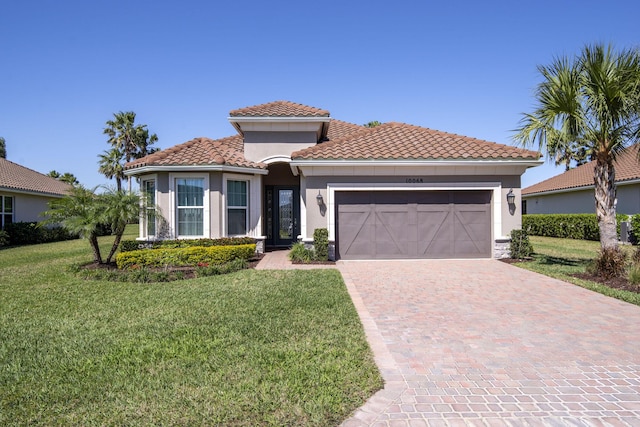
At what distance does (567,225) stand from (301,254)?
18888mm

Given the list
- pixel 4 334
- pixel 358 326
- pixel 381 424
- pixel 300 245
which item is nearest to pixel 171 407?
pixel 381 424

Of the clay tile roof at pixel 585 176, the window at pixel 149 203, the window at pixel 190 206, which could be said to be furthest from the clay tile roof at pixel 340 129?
the clay tile roof at pixel 585 176

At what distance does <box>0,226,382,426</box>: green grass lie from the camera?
10.7ft

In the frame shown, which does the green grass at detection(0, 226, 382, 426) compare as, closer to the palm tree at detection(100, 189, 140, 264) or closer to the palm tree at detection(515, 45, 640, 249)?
A: the palm tree at detection(100, 189, 140, 264)

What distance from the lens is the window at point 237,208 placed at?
13867 mm

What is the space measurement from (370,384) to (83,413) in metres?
2.73

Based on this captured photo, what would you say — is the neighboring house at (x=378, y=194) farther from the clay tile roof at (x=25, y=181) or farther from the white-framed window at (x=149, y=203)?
the clay tile roof at (x=25, y=181)

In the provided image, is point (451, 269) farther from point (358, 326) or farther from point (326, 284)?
point (358, 326)

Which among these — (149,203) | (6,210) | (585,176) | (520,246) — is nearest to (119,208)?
(149,203)

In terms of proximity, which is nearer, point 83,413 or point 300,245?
point 83,413

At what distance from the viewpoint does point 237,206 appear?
1407cm

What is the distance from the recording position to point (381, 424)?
10.1ft

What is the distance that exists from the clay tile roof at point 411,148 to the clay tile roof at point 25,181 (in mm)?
16713

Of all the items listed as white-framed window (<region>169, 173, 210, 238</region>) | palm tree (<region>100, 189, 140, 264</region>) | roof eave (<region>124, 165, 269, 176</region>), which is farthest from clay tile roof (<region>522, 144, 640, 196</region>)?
palm tree (<region>100, 189, 140, 264</region>)
